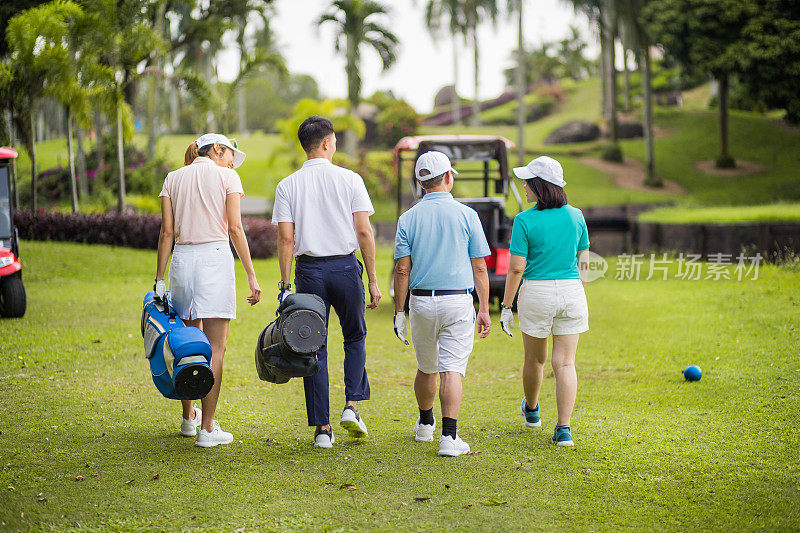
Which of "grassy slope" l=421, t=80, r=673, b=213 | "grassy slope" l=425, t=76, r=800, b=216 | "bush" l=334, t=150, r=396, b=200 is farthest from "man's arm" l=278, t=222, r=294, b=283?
"grassy slope" l=421, t=80, r=673, b=213

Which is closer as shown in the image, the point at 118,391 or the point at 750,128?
the point at 118,391

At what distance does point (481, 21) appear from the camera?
47.2 meters

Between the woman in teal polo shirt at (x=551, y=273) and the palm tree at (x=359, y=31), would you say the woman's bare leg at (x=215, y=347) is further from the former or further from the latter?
the palm tree at (x=359, y=31)

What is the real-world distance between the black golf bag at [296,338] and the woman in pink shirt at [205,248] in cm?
32

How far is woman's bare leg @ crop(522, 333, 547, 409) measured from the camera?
5293 millimetres

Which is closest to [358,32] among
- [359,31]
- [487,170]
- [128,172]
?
[359,31]

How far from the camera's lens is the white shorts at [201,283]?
4938 millimetres

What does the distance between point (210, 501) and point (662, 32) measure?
31939 mm

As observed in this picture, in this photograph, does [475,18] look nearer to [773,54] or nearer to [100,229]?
[773,54]

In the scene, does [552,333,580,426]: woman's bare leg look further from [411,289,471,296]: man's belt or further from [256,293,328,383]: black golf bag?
[256,293,328,383]: black golf bag

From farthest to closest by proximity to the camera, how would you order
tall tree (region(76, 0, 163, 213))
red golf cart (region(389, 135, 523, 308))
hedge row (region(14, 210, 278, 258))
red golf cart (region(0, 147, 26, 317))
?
tall tree (region(76, 0, 163, 213)), hedge row (region(14, 210, 278, 258)), red golf cart (region(389, 135, 523, 308)), red golf cart (region(0, 147, 26, 317))

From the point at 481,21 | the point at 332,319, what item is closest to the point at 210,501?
the point at 332,319

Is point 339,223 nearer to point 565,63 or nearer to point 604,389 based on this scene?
point 604,389

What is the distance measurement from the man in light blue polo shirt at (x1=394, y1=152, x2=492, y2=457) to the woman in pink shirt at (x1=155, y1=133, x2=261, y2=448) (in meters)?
0.95
